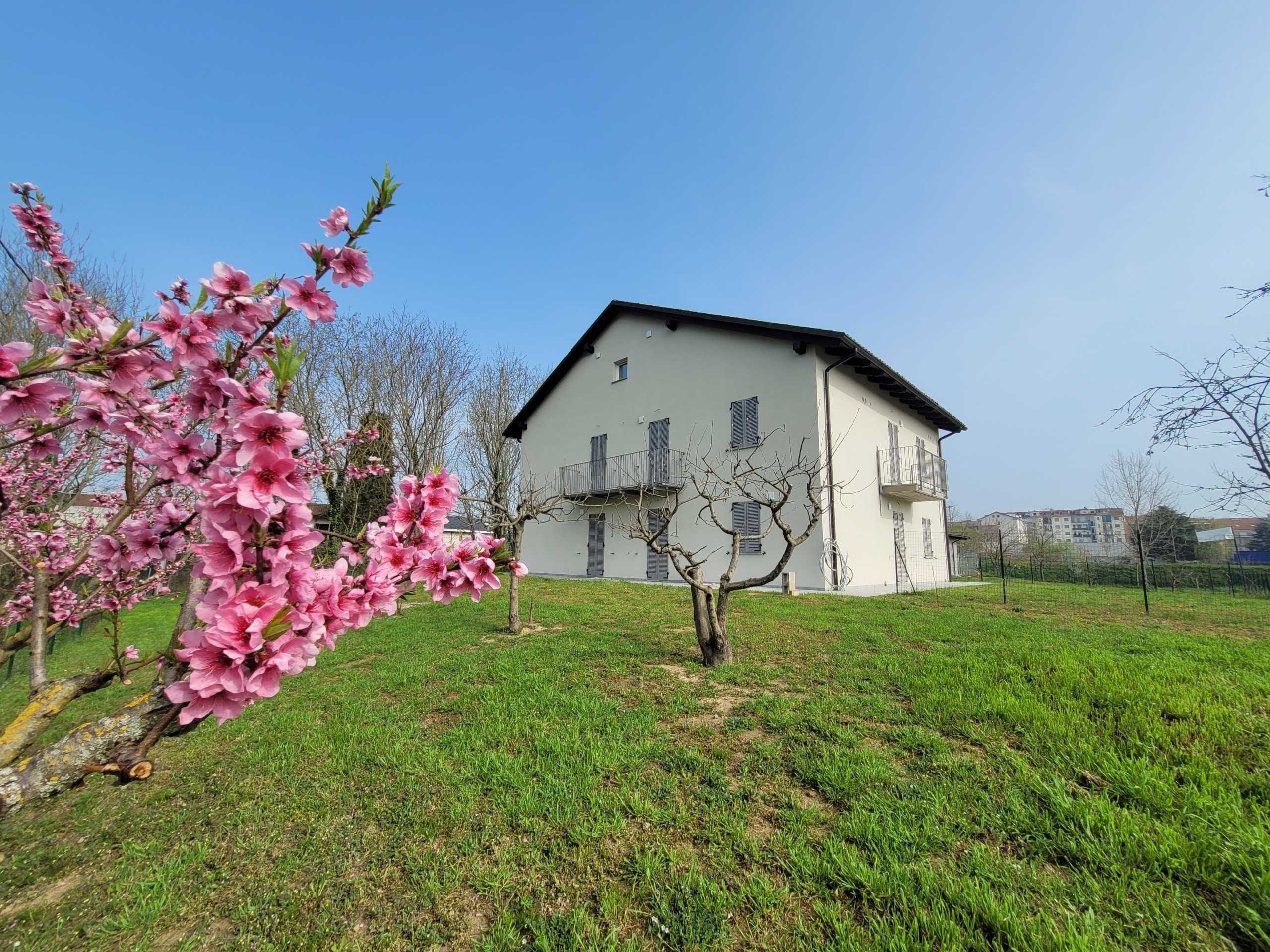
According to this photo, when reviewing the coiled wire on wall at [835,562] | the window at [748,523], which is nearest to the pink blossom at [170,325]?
the window at [748,523]

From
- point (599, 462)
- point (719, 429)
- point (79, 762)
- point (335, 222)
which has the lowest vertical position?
point (79, 762)

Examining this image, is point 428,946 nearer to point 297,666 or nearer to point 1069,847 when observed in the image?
point 297,666

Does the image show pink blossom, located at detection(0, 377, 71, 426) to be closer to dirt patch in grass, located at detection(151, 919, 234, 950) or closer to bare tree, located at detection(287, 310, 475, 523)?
dirt patch in grass, located at detection(151, 919, 234, 950)

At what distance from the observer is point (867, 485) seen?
13.2 metres

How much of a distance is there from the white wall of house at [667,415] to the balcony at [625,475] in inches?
14.6

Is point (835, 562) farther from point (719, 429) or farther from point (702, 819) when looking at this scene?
point (702, 819)

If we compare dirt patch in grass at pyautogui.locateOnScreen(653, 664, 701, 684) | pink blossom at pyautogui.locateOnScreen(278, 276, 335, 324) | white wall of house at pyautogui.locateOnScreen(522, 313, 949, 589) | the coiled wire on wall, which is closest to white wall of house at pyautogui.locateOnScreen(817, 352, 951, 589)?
white wall of house at pyautogui.locateOnScreen(522, 313, 949, 589)

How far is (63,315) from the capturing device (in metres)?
1.37

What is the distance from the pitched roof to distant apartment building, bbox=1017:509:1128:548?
15417 mm

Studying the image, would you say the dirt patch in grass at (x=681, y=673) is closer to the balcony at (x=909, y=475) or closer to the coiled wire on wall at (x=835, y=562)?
the coiled wire on wall at (x=835, y=562)

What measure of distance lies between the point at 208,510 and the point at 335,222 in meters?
1.05

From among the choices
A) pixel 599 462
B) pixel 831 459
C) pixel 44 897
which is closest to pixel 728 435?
pixel 831 459

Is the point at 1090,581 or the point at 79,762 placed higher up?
the point at 79,762

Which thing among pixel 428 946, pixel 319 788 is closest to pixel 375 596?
pixel 428 946
